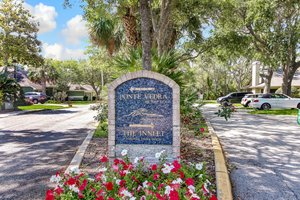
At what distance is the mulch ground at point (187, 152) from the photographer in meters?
6.24

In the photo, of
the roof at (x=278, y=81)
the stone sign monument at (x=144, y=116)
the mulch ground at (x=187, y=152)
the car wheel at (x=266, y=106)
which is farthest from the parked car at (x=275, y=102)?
the stone sign monument at (x=144, y=116)

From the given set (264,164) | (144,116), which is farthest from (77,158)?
(264,164)

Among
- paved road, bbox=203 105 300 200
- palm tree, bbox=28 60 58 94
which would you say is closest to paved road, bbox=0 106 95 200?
paved road, bbox=203 105 300 200

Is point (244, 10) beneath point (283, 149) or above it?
above

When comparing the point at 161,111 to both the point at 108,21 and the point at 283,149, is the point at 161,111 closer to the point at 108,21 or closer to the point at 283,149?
the point at 283,149

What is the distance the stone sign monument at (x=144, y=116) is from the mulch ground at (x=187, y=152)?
0.80 metres

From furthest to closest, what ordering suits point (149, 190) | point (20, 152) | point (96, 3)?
point (96, 3) → point (20, 152) → point (149, 190)

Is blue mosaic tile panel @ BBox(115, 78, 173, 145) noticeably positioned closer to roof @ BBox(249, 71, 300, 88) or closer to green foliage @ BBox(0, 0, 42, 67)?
green foliage @ BBox(0, 0, 42, 67)

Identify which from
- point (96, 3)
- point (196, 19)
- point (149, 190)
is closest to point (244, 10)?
point (196, 19)

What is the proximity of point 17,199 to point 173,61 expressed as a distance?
6.02m

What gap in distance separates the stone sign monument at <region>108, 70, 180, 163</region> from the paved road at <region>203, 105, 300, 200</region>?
4.75ft

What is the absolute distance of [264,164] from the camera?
22.4ft

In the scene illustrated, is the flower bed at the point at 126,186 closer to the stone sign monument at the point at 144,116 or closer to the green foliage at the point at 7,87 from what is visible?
the stone sign monument at the point at 144,116

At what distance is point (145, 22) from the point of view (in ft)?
28.0
